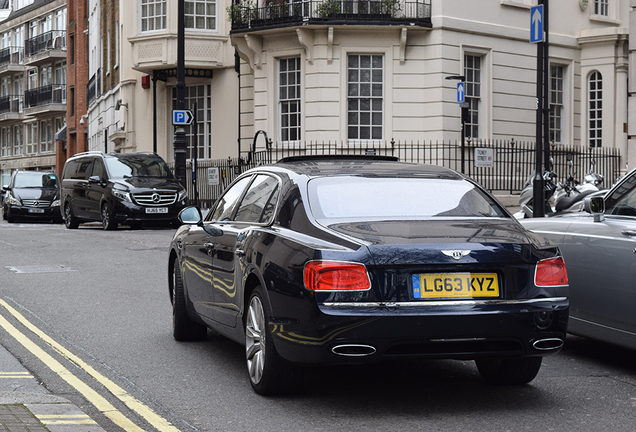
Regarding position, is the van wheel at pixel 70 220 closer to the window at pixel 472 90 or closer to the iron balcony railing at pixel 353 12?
the iron balcony railing at pixel 353 12

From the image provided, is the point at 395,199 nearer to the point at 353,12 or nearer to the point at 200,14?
the point at 353,12

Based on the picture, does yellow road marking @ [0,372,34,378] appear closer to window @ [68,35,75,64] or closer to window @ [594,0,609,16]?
window @ [594,0,609,16]

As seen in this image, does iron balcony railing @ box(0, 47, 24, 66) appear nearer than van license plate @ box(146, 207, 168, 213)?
No

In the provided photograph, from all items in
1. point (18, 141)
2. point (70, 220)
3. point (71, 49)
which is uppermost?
point (71, 49)

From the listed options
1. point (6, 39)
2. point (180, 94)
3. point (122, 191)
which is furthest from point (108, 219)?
point (6, 39)

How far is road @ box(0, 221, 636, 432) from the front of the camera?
507cm

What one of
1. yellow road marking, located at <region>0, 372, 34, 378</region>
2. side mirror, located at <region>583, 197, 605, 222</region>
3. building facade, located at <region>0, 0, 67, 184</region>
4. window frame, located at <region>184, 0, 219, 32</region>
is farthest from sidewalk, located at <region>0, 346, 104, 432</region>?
building facade, located at <region>0, 0, 67, 184</region>

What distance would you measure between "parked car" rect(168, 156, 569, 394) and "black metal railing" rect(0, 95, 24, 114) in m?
65.3

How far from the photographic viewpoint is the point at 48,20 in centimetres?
6309

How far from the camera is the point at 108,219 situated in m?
21.6

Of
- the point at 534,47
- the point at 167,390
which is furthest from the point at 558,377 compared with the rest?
the point at 534,47

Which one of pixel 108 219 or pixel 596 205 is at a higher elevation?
pixel 596 205

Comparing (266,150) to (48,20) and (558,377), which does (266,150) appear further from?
(48,20)

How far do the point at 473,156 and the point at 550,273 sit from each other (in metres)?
20.5
